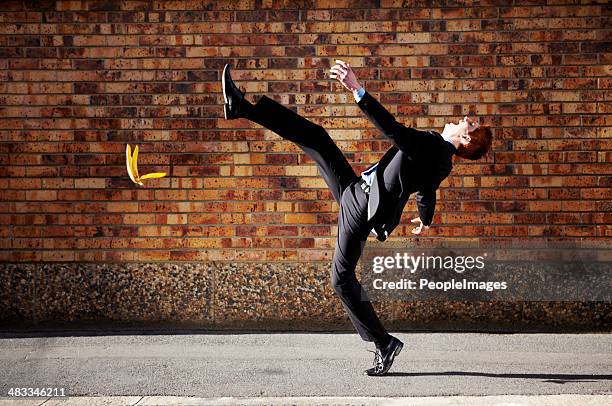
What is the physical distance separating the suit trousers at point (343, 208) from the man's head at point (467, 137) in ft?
2.36

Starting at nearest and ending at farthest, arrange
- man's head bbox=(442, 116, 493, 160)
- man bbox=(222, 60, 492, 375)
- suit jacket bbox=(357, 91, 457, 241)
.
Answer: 1. suit jacket bbox=(357, 91, 457, 241)
2. man bbox=(222, 60, 492, 375)
3. man's head bbox=(442, 116, 493, 160)

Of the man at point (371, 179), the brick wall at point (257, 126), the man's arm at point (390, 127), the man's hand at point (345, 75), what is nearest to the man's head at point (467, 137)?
the man at point (371, 179)

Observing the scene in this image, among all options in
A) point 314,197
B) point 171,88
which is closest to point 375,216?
point 314,197

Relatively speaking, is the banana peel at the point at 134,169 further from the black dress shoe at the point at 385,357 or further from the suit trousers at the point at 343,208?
the black dress shoe at the point at 385,357

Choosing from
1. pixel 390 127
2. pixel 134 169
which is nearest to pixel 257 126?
pixel 134 169

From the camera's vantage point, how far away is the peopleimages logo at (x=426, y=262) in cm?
671

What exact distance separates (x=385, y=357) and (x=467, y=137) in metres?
1.61

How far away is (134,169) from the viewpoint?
22.1 ft

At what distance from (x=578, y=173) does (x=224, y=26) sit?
11.1 feet

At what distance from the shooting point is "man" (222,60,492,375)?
16.0 feet

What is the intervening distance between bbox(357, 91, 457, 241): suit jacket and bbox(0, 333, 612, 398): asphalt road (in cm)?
110

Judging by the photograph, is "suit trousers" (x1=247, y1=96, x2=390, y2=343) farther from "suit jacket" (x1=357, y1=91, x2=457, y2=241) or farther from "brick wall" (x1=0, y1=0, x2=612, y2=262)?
"brick wall" (x1=0, y1=0, x2=612, y2=262)

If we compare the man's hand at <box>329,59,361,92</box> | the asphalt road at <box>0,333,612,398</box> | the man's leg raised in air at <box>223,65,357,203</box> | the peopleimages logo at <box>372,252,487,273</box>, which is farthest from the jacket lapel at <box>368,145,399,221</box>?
the peopleimages logo at <box>372,252,487,273</box>

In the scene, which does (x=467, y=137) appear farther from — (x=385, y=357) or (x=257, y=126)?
(x=257, y=126)
